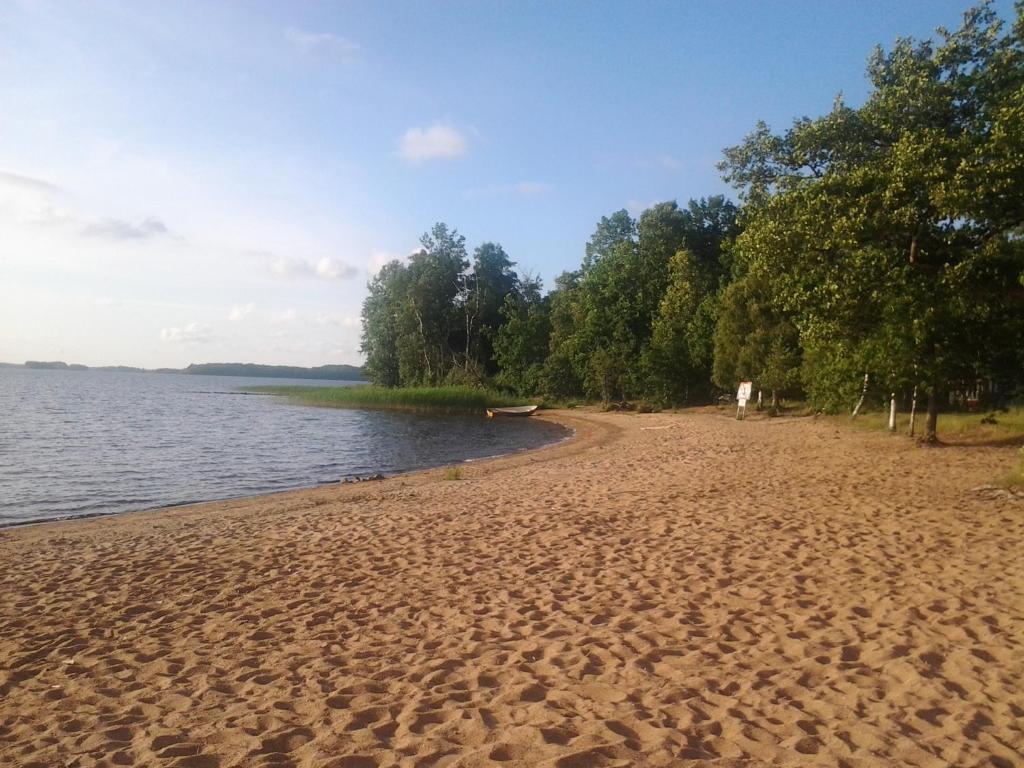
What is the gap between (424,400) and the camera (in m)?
59.3

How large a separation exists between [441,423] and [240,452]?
20.0 meters

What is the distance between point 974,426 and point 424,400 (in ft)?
146

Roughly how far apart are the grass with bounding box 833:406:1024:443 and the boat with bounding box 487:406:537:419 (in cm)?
2828

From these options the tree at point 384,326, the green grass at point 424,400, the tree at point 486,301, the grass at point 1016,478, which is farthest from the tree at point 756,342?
the tree at point 384,326

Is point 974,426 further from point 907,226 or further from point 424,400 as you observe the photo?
point 424,400

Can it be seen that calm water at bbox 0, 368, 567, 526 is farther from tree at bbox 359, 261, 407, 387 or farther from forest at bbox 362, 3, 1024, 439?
tree at bbox 359, 261, 407, 387

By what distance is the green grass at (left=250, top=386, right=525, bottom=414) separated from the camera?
5734 cm

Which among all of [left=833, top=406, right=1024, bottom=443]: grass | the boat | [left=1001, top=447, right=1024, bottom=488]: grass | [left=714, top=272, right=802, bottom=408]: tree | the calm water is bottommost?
the calm water

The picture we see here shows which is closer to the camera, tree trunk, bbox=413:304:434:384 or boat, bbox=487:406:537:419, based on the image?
boat, bbox=487:406:537:419

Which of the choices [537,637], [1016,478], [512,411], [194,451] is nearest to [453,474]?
[1016,478]

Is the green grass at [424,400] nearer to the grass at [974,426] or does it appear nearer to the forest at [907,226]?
the forest at [907,226]

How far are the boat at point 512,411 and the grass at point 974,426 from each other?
92.8ft

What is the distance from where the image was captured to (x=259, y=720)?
4.55 m

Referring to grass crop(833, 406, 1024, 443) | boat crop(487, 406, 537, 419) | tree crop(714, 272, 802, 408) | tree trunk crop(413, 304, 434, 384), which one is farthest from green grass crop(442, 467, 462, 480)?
tree trunk crop(413, 304, 434, 384)
